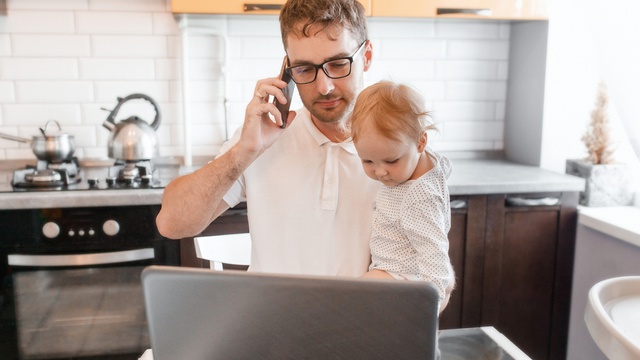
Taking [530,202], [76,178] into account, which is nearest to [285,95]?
[76,178]

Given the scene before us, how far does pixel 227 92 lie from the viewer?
9.06 feet

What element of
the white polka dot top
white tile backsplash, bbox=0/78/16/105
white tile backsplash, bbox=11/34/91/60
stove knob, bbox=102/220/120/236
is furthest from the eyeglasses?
white tile backsplash, bbox=0/78/16/105

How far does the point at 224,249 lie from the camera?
1.72 meters

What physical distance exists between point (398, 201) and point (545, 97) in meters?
1.66

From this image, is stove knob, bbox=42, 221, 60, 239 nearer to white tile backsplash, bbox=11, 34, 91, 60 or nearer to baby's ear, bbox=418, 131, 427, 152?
white tile backsplash, bbox=11, 34, 91, 60

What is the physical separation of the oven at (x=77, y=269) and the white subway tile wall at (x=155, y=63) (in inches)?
18.7

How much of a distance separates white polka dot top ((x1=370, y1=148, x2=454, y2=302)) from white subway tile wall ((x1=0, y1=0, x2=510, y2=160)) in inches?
49.8

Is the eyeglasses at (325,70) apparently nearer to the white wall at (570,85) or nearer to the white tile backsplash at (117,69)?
the white tile backsplash at (117,69)

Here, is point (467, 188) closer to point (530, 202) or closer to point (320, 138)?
point (530, 202)

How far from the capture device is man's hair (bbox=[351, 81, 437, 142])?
1.27 m

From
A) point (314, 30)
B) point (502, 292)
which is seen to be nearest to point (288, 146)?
point (314, 30)

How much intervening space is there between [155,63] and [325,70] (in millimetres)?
1529

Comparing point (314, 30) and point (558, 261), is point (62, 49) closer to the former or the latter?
point (314, 30)

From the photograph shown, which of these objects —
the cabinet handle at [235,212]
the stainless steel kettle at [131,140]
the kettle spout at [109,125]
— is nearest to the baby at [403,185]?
the cabinet handle at [235,212]
